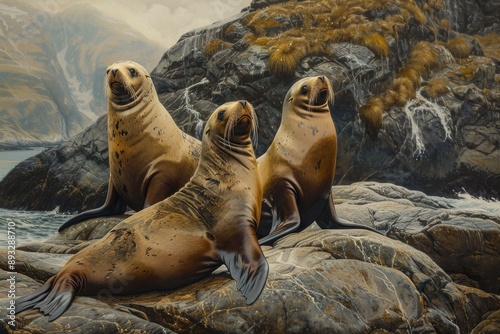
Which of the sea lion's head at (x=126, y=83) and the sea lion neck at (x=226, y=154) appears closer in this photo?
the sea lion neck at (x=226, y=154)

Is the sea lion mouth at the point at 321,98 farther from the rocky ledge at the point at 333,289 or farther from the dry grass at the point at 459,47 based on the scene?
the dry grass at the point at 459,47

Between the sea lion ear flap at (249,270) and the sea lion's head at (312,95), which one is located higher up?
the sea lion's head at (312,95)

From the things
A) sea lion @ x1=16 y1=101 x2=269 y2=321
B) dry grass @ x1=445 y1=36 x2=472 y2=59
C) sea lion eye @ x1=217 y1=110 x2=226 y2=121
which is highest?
sea lion eye @ x1=217 y1=110 x2=226 y2=121

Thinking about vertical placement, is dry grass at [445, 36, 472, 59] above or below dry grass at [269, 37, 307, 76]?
below

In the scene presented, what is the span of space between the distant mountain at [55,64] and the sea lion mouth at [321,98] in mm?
5294

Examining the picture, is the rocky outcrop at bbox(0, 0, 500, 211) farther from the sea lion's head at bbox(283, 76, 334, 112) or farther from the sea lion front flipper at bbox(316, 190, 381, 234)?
the sea lion front flipper at bbox(316, 190, 381, 234)

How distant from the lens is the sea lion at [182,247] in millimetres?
4164

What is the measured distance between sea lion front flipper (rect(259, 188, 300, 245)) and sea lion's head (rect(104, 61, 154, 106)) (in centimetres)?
160

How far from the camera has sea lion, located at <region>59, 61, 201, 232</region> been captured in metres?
5.65

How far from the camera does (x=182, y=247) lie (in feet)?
14.2

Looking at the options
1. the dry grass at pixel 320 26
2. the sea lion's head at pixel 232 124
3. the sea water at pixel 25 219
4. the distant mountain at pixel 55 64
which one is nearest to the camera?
the sea lion's head at pixel 232 124

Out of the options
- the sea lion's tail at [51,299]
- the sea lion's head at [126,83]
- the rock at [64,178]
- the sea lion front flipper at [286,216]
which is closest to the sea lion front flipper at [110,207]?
the sea lion's head at [126,83]

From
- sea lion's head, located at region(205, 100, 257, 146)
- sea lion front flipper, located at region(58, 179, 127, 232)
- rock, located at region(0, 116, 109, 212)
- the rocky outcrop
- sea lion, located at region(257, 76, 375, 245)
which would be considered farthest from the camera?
the rocky outcrop

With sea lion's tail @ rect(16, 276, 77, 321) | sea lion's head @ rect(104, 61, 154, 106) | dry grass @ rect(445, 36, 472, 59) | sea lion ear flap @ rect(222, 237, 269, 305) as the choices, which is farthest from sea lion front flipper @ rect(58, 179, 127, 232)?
dry grass @ rect(445, 36, 472, 59)
